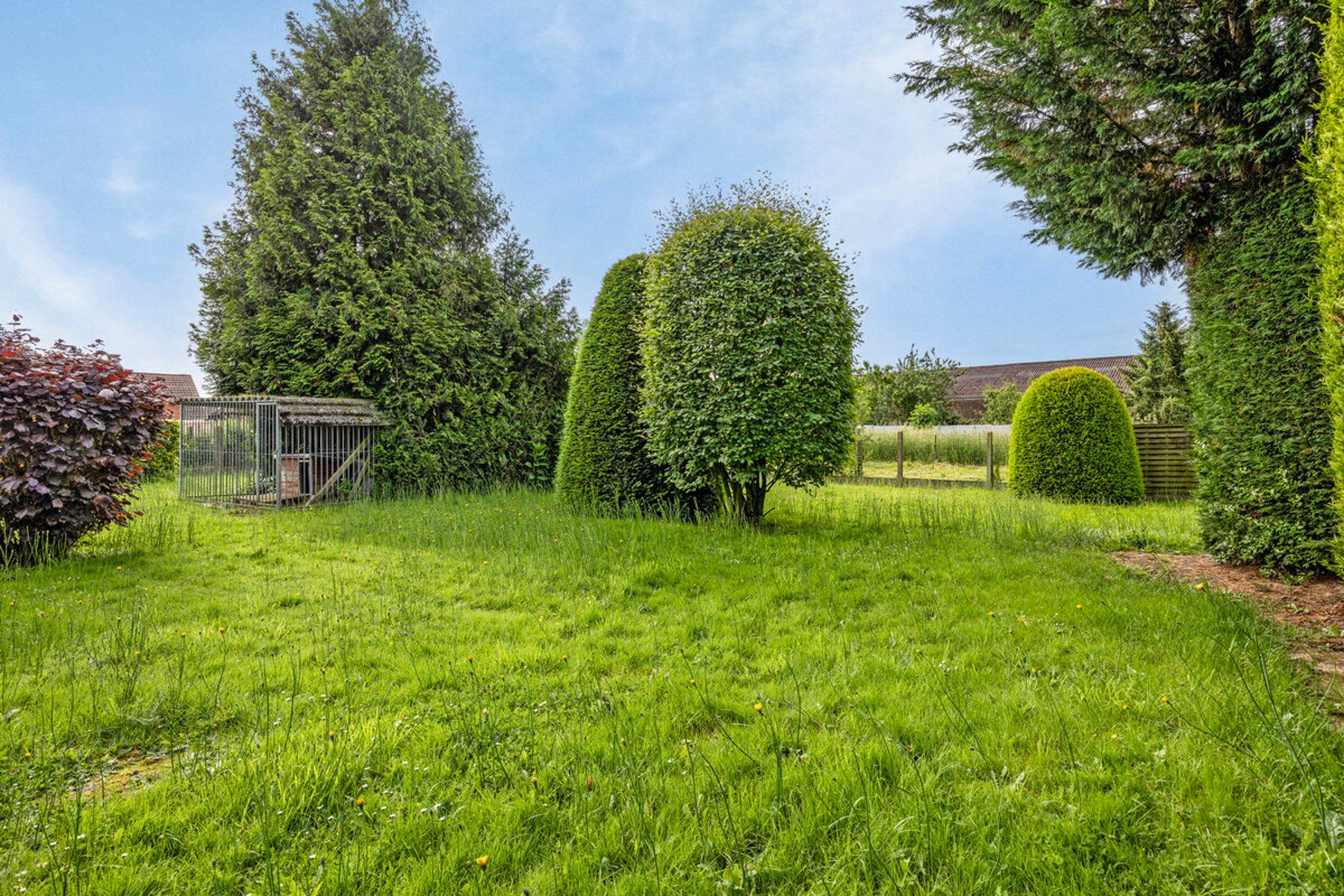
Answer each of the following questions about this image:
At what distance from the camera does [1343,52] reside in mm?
3672

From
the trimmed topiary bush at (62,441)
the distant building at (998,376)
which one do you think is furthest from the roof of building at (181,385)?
the distant building at (998,376)

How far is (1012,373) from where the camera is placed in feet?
129

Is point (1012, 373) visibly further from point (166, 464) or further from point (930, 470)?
point (166, 464)

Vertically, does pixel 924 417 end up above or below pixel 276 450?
above

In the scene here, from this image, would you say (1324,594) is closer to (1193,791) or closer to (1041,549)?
(1041,549)

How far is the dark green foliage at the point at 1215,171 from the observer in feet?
15.2

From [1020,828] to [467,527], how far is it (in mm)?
6450

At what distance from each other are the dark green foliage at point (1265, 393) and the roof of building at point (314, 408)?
1166 cm

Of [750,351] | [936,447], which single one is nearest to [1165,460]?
[936,447]

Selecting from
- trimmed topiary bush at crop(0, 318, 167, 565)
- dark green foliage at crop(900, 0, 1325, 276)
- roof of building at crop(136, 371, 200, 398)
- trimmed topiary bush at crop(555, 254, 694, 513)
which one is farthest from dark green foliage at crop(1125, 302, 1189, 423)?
roof of building at crop(136, 371, 200, 398)

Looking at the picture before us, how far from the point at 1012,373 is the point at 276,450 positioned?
1666 inches

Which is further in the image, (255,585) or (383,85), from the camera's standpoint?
(383,85)

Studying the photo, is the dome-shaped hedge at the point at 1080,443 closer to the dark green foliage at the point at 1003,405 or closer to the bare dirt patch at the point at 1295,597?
the bare dirt patch at the point at 1295,597

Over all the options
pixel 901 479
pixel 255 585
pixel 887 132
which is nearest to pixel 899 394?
pixel 901 479
